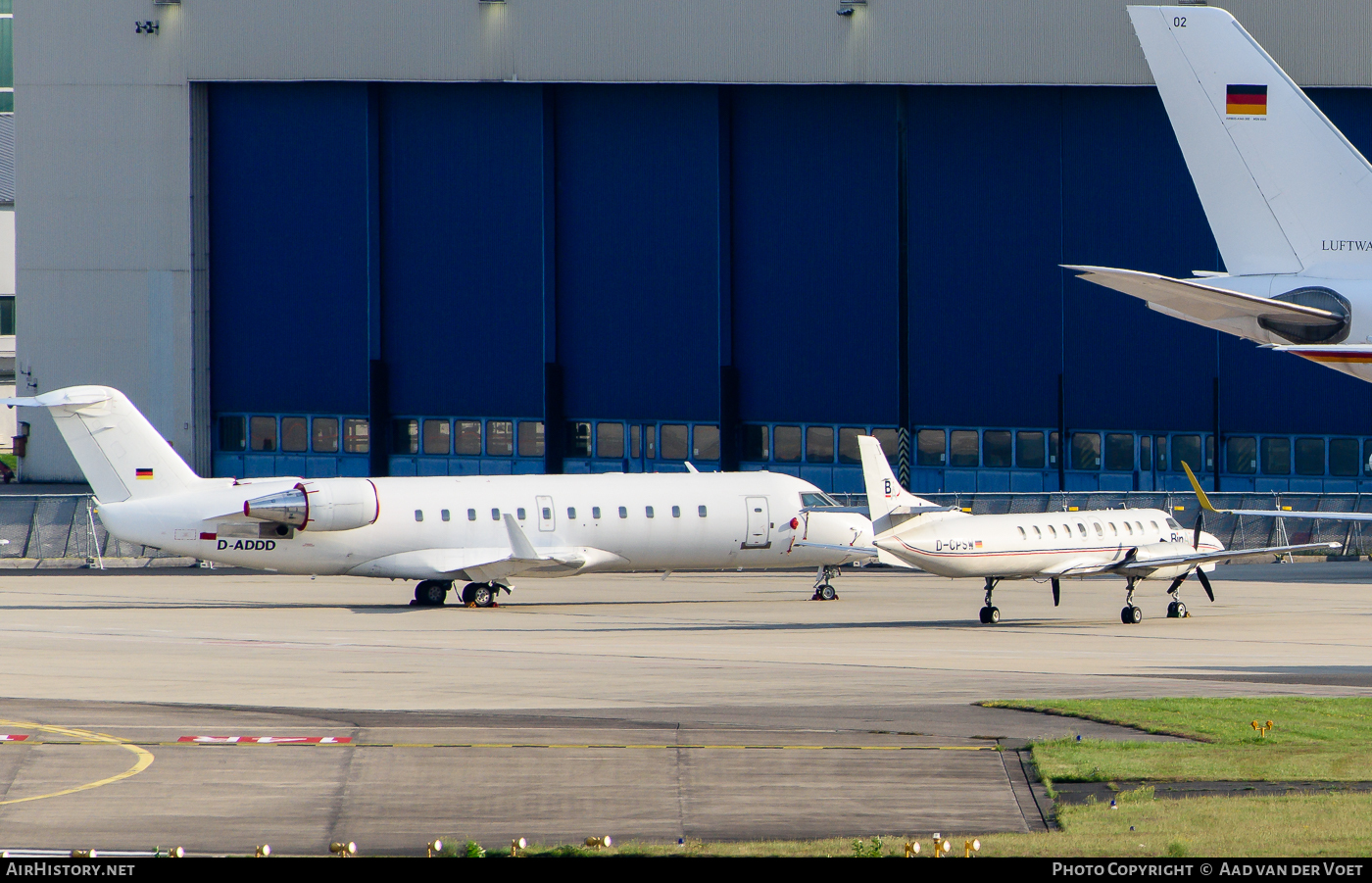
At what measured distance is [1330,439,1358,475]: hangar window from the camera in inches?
2687

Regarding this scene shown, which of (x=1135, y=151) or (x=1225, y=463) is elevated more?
(x=1135, y=151)

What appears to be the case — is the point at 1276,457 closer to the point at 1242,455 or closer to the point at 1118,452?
the point at 1242,455

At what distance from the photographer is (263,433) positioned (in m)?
80.2

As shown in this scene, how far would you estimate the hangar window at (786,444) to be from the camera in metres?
75.5

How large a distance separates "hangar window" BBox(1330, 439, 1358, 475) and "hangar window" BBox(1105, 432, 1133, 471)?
8026mm

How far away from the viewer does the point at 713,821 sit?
16141 mm

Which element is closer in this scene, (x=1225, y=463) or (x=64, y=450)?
(x=1225, y=463)

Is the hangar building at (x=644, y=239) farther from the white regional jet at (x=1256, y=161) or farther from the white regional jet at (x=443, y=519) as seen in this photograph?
the white regional jet at (x=1256, y=161)

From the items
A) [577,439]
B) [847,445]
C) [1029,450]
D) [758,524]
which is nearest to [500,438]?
[577,439]

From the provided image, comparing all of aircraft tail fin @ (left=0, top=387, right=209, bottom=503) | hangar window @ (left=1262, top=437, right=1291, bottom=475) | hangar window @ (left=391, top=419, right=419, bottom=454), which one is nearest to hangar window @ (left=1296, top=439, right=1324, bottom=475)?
hangar window @ (left=1262, top=437, right=1291, bottom=475)

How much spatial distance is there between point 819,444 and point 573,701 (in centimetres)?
Answer: 5120

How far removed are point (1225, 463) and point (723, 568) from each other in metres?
33.8
